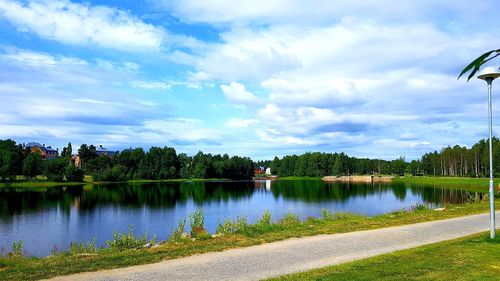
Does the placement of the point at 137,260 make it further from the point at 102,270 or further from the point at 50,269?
the point at 50,269

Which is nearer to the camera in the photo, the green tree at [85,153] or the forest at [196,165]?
the forest at [196,165]

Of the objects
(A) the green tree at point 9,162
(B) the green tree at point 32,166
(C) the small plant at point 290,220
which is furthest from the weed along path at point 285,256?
(B) the green tree at point 32,166

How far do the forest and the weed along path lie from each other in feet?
316

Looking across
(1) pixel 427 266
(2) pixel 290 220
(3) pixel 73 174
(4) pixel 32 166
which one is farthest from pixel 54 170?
(1) pixel 427 266

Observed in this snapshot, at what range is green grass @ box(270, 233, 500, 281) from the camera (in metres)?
8.84

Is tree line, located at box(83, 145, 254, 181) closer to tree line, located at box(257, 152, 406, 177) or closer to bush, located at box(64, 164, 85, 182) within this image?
bush, located at box(64, 164, 85, 182)

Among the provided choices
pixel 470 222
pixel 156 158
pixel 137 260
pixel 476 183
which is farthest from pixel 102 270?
pixel 156 158

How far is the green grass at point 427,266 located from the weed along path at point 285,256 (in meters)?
0.72

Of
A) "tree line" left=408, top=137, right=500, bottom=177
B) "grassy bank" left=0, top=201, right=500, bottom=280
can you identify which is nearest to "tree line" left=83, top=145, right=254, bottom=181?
"tree line" left=408, top=137, right=500, bottom=177

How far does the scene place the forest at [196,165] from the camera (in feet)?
384

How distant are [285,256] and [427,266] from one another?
3.64 m

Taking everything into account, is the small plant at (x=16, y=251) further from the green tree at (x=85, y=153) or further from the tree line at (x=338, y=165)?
the tree line at (x=338, y=165)

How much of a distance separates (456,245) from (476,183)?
8288cm

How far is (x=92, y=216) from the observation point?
135 ft
